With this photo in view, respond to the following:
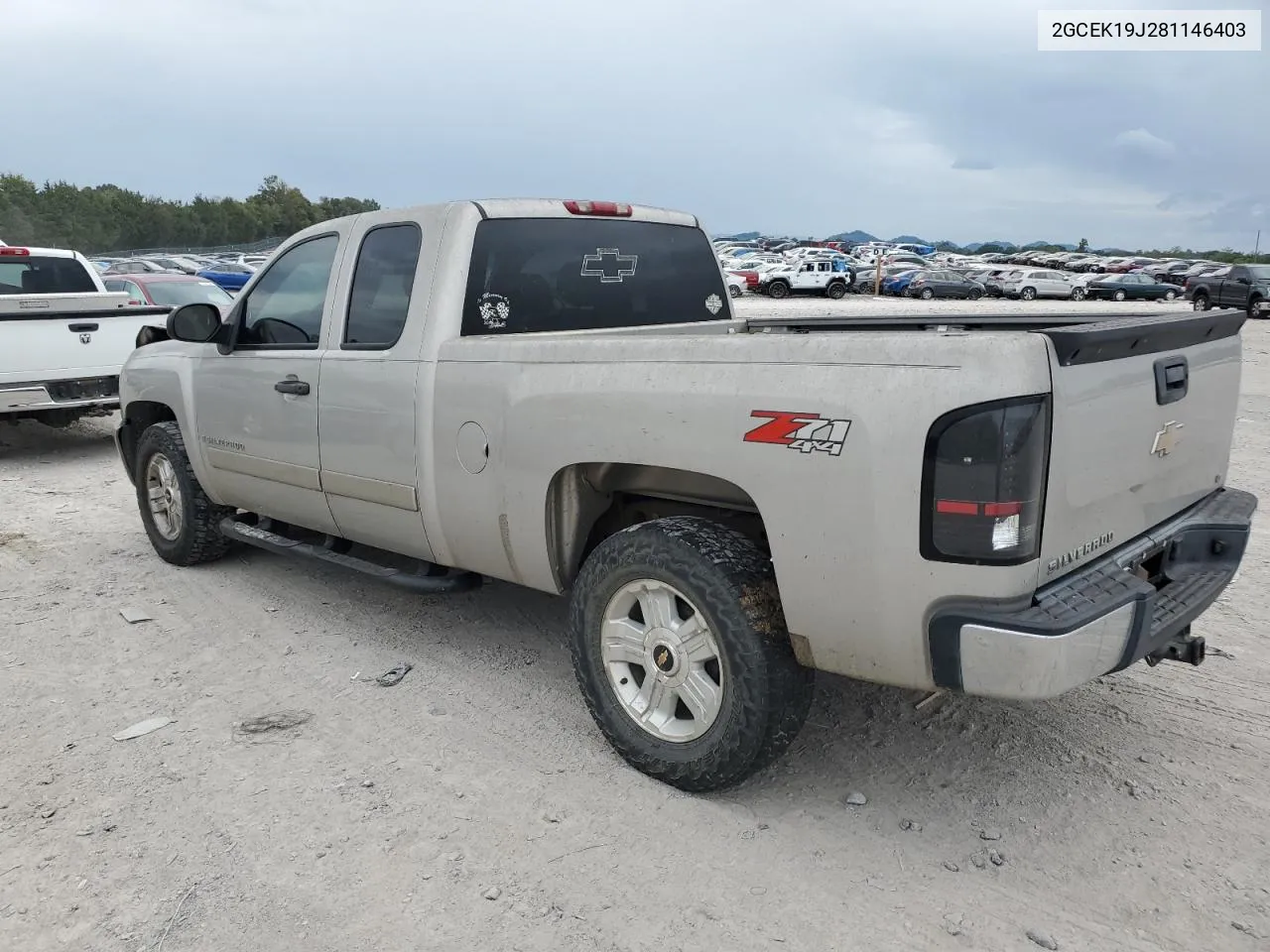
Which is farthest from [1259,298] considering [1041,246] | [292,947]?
[1041,246]

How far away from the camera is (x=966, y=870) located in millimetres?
2885

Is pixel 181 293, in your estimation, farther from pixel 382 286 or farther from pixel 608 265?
pixel 608 265

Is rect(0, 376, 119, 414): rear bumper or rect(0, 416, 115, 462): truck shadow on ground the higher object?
rect(0, 376, 119, 414): rear bumper

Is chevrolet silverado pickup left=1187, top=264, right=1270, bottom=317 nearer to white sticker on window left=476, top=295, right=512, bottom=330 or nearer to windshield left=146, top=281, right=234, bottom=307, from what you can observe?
windshield left=146, top=281, right=234, bottom=307

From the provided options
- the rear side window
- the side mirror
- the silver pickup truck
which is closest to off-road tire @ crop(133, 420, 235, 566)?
the silver pickup truck

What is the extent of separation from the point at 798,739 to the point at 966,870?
35.5 inches

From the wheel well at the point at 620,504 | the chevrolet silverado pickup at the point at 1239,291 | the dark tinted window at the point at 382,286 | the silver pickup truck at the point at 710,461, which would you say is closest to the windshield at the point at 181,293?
the silver pickup truck at the point at 710,461

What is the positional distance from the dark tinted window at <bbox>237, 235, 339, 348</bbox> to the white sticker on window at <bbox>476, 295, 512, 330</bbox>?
3.10 ft

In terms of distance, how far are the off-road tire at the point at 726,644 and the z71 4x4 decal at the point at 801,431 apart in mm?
440

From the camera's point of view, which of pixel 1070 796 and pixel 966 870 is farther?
pixel 1070 796

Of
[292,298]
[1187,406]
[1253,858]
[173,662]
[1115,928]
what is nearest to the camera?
[1115,928]

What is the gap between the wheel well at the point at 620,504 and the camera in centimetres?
335

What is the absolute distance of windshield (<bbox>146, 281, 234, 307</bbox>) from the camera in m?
13.0

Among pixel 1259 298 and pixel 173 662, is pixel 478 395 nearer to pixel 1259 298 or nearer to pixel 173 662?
pixel 173 662
